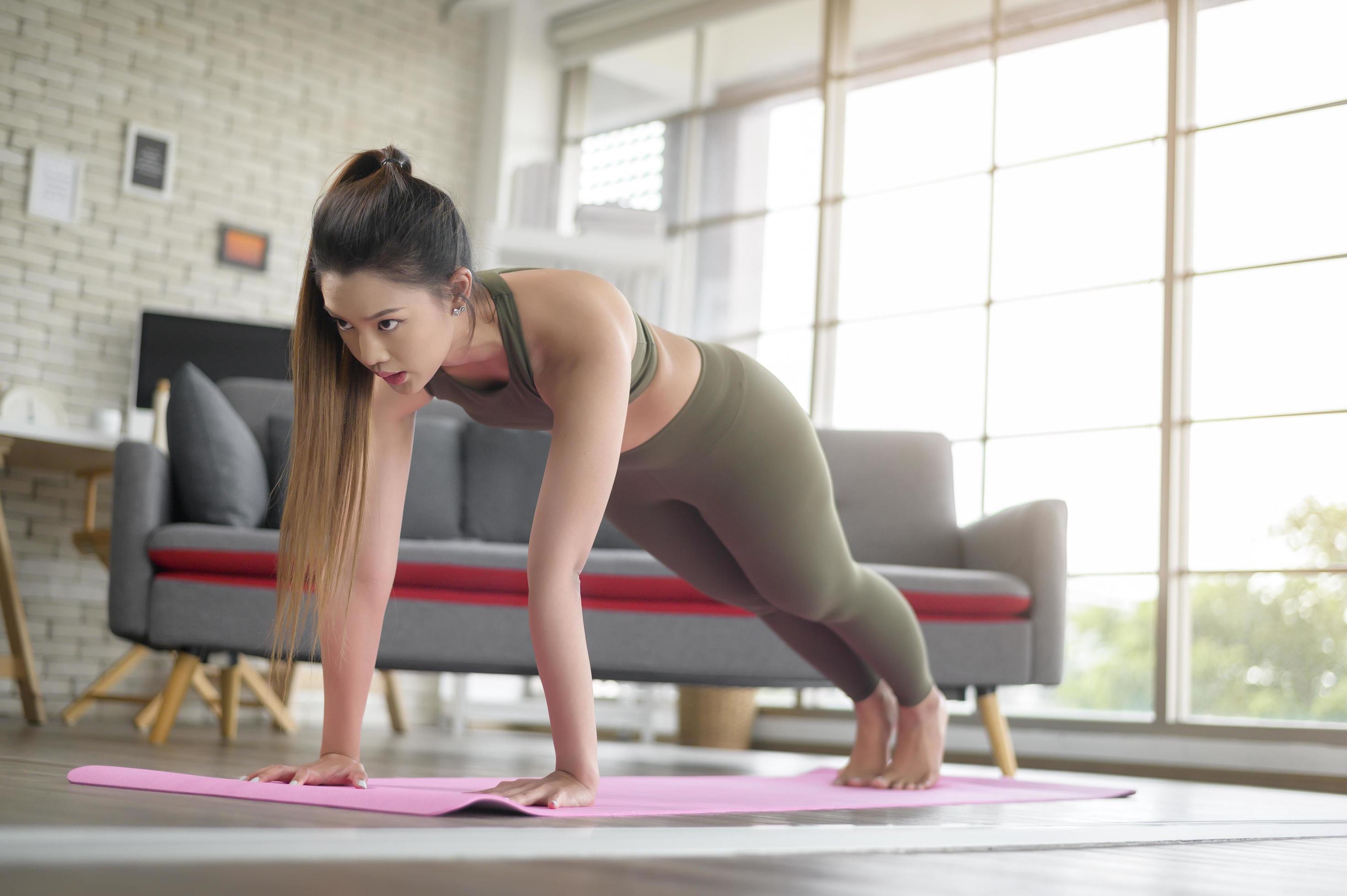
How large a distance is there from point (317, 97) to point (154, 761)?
4.48 m

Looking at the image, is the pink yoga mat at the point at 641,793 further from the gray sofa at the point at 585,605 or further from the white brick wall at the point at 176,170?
the white brick wall at the point at 176,170

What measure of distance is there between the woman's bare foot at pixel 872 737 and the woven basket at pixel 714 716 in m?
2.70

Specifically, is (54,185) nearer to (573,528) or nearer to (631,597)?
(631,597)

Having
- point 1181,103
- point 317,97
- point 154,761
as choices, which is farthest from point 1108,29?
point 154,761

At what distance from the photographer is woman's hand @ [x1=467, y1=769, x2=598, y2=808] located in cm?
128

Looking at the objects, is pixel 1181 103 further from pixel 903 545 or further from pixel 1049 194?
pixel 903 545

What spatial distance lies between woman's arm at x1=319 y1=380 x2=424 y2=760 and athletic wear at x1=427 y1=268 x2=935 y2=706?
86 mm

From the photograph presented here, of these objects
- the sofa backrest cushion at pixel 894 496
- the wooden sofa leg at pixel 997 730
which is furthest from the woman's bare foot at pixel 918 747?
the sofa backrest cushion at pixel 894 496

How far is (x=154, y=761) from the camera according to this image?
205 centimetres

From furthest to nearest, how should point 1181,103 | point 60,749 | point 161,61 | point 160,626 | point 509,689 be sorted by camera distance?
point 509,689, point 161,61, point 1181,103, point 160,626, point 60,749

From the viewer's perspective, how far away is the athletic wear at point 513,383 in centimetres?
149

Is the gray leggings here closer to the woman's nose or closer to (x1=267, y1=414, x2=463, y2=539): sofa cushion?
the woman's nose

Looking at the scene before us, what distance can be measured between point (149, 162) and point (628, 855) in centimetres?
505

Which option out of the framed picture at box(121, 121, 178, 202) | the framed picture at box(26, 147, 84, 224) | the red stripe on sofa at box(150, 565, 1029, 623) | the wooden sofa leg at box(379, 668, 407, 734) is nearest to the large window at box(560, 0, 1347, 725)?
the red stripe on sofa at box(150, 565, 1029, 623)
